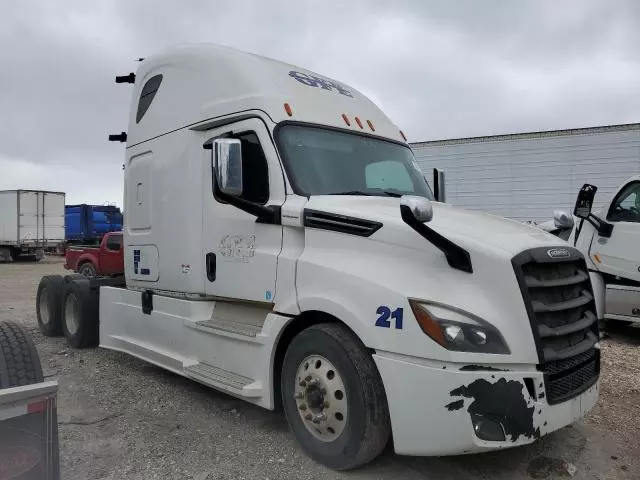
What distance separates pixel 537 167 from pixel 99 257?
37.5ft

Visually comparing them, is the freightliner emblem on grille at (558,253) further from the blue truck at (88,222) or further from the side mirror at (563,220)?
the blue truck at (88,222)

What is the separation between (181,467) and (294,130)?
2.60m

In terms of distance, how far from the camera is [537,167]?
537 inches

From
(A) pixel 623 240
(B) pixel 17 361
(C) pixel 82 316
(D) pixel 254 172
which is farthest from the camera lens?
(A) pixel 623 240

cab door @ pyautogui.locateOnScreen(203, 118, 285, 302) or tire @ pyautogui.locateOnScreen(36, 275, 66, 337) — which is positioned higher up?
cab door @ pyautogui.locateOnScreen(203, 118, 285, 302)

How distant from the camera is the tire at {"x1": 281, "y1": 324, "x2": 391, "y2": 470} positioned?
329cm

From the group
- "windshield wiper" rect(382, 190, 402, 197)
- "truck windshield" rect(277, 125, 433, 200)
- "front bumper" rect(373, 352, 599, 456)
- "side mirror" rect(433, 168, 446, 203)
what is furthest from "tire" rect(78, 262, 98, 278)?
"front bumper" rect(373, 352, 599, 456)

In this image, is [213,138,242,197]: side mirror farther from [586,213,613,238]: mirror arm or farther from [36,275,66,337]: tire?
[586,213,613,238]: mirror arm

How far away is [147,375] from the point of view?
594cm

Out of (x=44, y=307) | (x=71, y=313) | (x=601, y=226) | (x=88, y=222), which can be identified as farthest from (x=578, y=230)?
(x=88, y=222)

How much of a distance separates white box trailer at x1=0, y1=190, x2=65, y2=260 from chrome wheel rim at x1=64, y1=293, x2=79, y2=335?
66.1 feet

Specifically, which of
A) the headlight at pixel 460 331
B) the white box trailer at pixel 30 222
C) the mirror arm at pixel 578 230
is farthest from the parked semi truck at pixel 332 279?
the white box trailer at pixel 30 222

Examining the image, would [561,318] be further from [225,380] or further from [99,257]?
[99,257]

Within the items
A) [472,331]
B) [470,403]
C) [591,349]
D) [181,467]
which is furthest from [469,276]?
[181,467]
